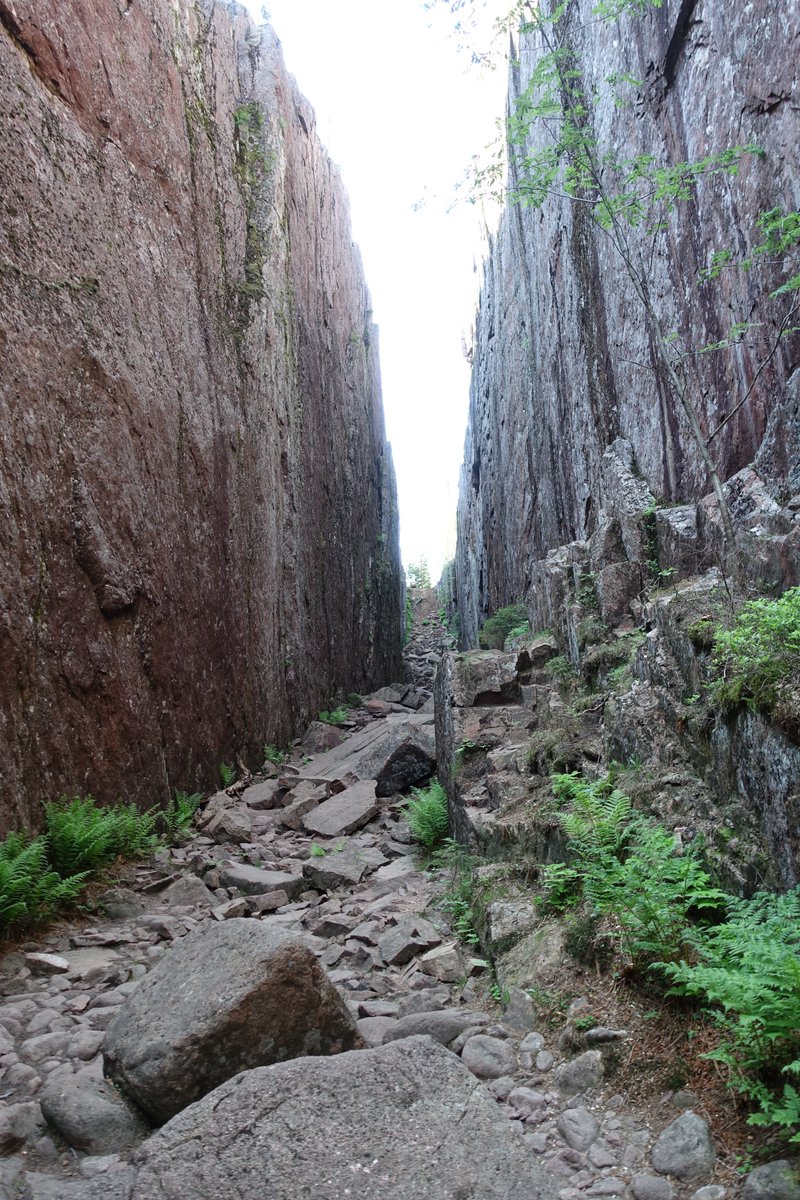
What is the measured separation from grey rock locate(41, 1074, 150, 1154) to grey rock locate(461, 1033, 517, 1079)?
1.48 meters

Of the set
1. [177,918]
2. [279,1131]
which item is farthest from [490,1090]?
[177,918]

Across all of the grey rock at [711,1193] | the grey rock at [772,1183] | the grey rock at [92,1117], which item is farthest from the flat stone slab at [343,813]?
the grey rock at [772,1183]

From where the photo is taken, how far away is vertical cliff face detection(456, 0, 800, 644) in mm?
6973

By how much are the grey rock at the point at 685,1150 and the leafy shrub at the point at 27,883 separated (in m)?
4.52

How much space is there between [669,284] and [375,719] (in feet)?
34.0

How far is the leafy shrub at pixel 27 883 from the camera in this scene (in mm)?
5523

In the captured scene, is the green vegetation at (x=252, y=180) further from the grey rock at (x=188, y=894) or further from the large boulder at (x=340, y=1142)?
the large boulder at (x=340, y=1142)

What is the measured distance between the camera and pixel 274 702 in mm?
12828

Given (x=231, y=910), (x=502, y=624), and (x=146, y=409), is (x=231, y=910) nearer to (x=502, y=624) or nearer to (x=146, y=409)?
(x=146, y=409)

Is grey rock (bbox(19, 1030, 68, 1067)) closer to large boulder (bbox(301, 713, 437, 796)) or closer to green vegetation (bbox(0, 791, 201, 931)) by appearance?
green vegetation (bbox(0, 791, 201, 931))

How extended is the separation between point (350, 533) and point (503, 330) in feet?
25.7

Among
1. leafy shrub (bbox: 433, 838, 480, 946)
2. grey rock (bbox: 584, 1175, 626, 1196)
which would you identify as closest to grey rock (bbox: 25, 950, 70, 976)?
leafy shrub (bbox: 433, 838, 480, 946)

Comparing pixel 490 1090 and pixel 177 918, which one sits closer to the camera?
pixel 490 1090

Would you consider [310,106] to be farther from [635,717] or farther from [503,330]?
[635,717]
